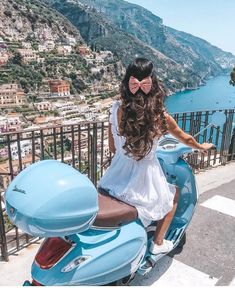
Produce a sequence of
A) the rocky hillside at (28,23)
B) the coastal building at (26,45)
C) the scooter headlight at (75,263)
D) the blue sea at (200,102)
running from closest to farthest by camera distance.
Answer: the scooter headlight at (75,263)
the blue sea at (200,102)
the coastal building at (26,45)
the rocky hillside at (28,23)

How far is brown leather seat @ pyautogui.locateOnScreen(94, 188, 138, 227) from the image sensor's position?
5.69ft

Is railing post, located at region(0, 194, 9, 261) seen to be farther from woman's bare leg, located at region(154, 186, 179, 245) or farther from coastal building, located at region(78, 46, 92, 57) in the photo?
coastal building, located at region(78, 46, 92, 57)

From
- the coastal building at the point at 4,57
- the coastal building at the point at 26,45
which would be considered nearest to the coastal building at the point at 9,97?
the coastal building at the point at 4,57

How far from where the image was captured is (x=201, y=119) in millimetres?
4750

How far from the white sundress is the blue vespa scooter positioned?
0.23ft

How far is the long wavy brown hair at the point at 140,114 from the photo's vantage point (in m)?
1.92

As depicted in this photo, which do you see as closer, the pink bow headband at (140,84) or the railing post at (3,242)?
the pink bow headband at (140,84)

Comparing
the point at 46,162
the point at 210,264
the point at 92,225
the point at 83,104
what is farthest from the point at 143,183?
the point at 83,104

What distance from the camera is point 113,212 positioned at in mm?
1783

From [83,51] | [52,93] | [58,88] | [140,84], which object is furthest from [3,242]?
[83,51]

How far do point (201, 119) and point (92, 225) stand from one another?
3449mm

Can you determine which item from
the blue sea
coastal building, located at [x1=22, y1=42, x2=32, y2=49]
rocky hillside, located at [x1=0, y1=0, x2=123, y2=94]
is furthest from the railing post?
coastal building, located at [x1=22, y1=42, x2=32, y2=49]

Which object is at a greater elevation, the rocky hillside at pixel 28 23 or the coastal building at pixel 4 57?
the rocky hillside at pixel 28 23

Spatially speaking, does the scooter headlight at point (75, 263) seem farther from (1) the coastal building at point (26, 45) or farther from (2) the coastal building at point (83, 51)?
(2) the coastal building at point (83, 51)
